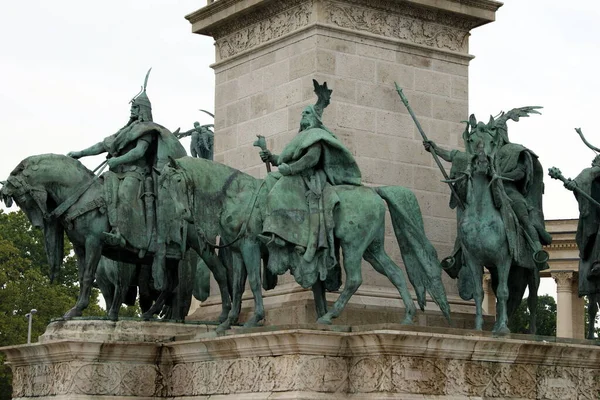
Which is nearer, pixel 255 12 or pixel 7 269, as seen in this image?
pixel 255 12

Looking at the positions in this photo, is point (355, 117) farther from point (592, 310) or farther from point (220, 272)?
point (592, 310)

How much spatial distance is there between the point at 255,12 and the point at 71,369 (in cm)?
665

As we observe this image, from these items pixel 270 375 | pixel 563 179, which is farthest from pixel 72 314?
pixel 563 179

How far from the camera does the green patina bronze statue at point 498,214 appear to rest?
19969 mm

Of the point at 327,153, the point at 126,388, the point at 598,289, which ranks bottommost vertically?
the point at 126,388

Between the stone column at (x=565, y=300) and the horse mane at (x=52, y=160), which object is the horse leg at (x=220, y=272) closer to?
the horse mane at (x=52, y=160)

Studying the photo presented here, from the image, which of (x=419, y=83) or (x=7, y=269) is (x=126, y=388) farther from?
(x=7, y=269)

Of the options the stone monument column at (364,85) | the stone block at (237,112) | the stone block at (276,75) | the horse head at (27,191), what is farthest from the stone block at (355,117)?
the horse head at (27,191)

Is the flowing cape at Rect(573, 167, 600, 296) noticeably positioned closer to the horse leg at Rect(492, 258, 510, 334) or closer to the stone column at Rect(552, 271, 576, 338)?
the horse leg at Rect(492, 258, 510, 334)

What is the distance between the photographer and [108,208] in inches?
846

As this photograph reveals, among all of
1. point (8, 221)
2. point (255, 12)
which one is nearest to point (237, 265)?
point (255, 12)

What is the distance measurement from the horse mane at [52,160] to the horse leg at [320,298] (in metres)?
4.09

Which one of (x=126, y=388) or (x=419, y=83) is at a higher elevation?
(x=419, y=83)

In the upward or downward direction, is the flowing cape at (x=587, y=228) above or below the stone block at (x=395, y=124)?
below
